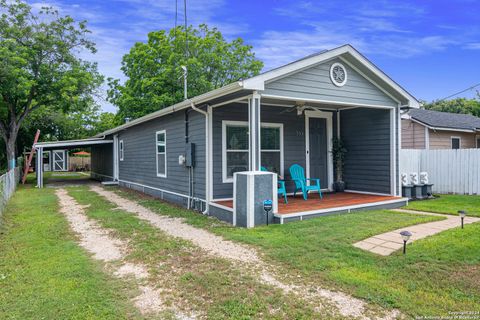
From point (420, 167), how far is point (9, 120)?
67.2ft

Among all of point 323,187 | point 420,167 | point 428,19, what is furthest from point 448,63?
point 323,187

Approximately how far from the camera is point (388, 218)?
567cm

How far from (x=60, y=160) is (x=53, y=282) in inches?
1155

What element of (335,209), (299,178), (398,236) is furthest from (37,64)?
(398,236)

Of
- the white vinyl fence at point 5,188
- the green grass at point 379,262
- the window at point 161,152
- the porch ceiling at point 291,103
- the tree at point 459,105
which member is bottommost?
the green grass at point 379,262

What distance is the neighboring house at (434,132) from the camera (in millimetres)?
12578

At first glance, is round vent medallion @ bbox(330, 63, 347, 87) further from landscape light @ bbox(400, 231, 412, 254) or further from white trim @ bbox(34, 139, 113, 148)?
white trim @ bbox(34, 139, 113, 148)

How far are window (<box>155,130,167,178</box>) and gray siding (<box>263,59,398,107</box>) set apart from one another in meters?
4.43

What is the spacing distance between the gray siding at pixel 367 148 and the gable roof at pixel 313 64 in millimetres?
677

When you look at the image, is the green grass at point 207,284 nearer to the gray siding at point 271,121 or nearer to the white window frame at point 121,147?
the gray siding at point 271,121

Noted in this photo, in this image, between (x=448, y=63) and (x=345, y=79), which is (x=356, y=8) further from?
(x=448, y=63)

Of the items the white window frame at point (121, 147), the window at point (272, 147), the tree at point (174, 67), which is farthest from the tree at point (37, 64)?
the window at point (272, 147)

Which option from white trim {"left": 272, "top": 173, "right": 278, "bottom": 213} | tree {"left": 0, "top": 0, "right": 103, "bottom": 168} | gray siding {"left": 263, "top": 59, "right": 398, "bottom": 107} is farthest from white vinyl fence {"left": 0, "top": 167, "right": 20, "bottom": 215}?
tree {"left": 0, "top": 0, "right": 103, "bottom": 168}

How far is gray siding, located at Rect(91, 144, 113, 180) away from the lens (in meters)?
16.2
